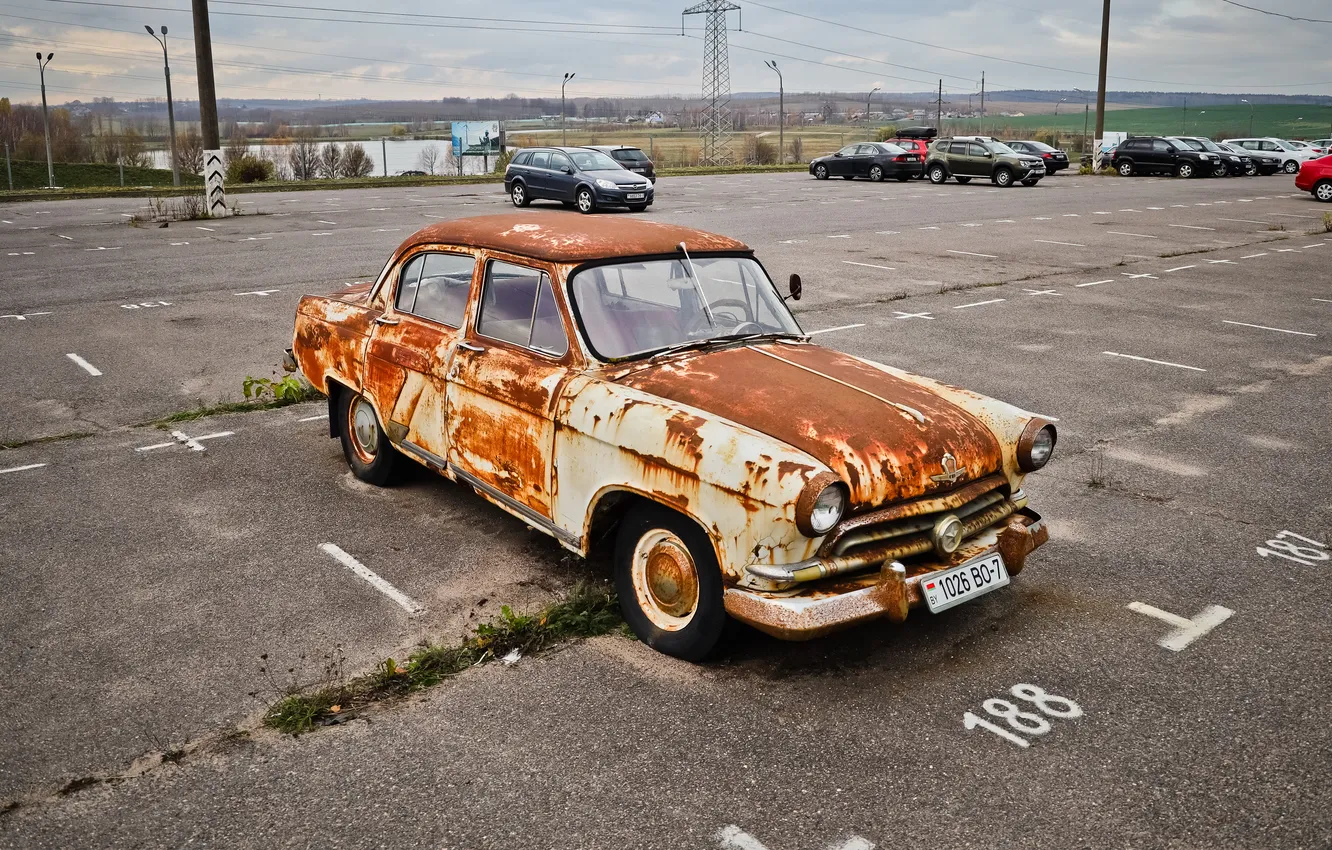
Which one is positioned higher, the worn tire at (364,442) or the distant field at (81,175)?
the distant field at (81,175)

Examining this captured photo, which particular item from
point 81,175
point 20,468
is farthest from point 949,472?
point 81,175

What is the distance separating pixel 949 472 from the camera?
4367mm

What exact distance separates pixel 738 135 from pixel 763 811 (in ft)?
376

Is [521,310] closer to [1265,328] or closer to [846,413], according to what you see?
[846,413]

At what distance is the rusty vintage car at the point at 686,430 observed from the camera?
13.2 ft

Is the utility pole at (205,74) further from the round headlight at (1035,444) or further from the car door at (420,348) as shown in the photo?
the round headlight at (1035,444)

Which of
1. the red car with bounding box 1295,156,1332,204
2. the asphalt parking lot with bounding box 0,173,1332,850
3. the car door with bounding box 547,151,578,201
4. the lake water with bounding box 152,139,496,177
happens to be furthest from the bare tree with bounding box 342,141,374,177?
the asphalt parking lot with bounding box 0,173,1332,850

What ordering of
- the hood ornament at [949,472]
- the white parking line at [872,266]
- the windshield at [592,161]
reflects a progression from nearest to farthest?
the hood ornament at [949,472] < the white parking line at [872,266] < the windshield at [592,161]

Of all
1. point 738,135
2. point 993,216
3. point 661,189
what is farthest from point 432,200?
point 738,135

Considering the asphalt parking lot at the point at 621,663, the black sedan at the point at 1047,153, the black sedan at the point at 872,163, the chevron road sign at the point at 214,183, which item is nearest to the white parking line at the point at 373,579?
the asphalt parking lot at the point at 621,663

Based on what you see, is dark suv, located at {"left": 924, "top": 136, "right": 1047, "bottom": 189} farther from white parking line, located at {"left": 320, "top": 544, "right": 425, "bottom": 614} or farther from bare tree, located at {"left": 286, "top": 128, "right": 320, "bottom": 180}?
white parking line, located at {"left": 320, "top": 544, "right": 425, "bottom": 614}

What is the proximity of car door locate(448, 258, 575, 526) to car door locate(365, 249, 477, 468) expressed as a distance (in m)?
0.14

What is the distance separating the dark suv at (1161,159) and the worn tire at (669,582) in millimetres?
41996

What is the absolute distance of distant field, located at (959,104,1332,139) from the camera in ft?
218
